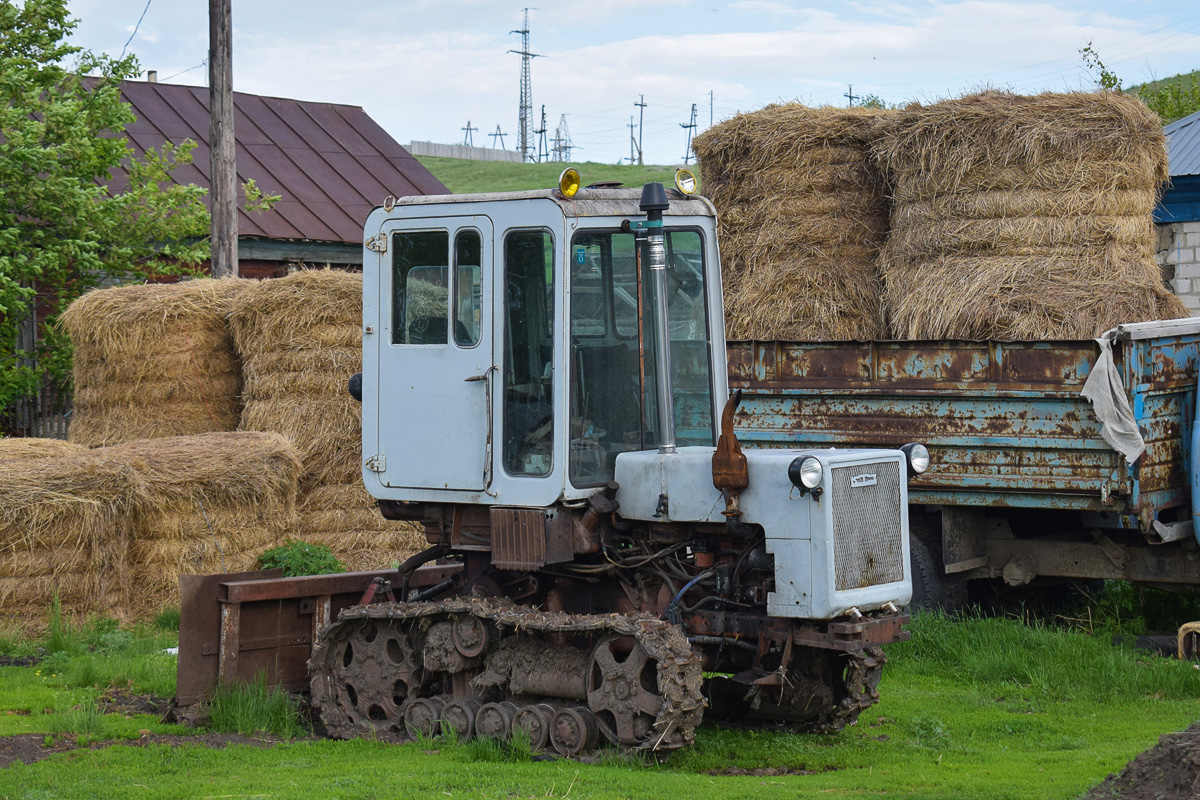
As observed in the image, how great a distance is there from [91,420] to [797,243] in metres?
6.96

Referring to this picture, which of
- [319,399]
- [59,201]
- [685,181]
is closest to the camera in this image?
[685,181]

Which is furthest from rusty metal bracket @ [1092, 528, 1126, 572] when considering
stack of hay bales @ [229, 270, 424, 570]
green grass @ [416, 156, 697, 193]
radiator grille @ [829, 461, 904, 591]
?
green grass @ [416, 156, 697, 193]

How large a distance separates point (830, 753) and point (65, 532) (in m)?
6.38

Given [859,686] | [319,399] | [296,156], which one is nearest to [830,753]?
[859,686]

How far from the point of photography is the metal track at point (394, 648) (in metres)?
6.39

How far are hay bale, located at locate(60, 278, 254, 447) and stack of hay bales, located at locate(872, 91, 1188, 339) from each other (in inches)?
257

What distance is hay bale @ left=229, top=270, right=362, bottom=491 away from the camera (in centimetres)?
1247

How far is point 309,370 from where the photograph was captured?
12.5m

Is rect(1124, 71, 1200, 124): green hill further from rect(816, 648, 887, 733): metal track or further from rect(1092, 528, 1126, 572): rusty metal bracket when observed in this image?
rect(816, 648, 887, 733): metal track

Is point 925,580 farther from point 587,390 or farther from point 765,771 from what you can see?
point 587,390

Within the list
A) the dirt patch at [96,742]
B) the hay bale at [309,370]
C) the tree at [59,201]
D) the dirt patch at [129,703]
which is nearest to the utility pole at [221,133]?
the tree at [59,201]

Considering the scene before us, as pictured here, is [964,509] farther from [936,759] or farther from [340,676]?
[340,676]

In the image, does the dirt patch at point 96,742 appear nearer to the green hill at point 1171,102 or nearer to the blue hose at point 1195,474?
the blue hose at point 1195,474

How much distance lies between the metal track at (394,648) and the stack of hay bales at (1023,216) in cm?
452
